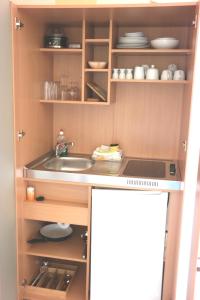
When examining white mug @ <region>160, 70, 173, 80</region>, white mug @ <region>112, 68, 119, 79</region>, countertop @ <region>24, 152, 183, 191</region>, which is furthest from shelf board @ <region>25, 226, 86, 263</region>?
white mug @ <region>160, 70, 173, 80</region>

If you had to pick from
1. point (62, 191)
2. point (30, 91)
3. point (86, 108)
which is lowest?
point (62, 191)

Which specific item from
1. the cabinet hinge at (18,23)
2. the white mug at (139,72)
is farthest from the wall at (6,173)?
the white mug at (139,72)

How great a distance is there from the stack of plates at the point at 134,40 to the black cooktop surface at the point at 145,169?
0.81m

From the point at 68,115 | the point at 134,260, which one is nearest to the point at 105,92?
the point at 68,115

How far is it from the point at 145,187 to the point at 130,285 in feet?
A: 2.10

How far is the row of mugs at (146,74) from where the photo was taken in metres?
1.99

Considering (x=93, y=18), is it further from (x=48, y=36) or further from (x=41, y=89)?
(x=41, y=89)

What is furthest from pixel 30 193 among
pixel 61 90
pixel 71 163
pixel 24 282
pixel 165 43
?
pixel 165 43

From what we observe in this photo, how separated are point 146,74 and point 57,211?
1067 mm

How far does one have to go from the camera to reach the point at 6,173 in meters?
1.72

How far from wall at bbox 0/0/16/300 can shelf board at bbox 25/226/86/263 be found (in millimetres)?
187

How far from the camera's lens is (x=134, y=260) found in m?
1.87

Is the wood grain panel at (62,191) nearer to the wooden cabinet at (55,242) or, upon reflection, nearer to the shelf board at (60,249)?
the wooden cabinet at (55,242)

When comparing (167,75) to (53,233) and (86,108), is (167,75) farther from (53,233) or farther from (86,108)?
(53,233)
